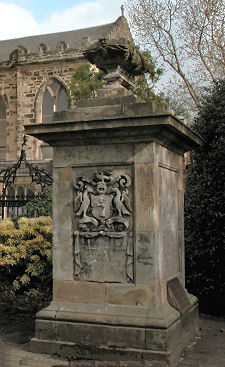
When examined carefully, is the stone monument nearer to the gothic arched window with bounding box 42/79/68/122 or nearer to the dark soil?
the dark soil

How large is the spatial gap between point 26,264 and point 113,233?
317 centimetres

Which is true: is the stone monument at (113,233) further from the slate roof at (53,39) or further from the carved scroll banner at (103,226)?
the slate roof at (53,39)

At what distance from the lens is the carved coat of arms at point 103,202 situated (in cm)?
510

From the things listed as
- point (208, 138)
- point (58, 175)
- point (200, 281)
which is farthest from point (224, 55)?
point (58, 175)

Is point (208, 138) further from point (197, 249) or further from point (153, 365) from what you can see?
point (153, 365)

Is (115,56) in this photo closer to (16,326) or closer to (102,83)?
(16,326)

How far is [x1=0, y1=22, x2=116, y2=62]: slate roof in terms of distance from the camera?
2939 centimetres

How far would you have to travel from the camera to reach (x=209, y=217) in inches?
277

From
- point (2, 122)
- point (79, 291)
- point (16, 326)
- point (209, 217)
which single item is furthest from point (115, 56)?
point (2, 122)

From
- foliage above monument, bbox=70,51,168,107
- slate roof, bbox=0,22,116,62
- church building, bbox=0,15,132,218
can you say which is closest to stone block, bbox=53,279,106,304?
foliage above monument, bbox=70,51,168,107

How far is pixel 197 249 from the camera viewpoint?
23.3 feet

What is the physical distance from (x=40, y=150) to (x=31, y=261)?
21106 mm

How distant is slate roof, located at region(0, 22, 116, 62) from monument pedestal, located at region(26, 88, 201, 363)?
77.0 ft

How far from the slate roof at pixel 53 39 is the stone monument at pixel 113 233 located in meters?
23.4
